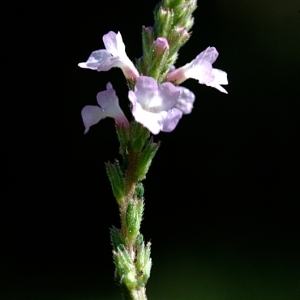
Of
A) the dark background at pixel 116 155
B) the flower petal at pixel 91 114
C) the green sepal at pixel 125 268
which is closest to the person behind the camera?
the green sepal at pixel 125 268

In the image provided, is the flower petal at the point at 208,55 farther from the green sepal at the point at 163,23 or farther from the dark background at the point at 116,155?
the dark background at the point at 116,155

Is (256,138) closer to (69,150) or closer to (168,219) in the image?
(168,219)

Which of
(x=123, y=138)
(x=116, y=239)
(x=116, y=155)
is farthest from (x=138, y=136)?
(x=116, y=155)

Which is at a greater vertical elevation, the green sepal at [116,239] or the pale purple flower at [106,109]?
the pale purple flower at [106,109]

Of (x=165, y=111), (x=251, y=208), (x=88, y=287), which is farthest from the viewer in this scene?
(x=251, y=208)

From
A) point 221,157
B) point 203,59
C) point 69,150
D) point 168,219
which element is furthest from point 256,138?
point 203,59

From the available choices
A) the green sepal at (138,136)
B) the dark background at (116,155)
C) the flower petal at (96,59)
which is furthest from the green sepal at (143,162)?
the dark background at (116,155)

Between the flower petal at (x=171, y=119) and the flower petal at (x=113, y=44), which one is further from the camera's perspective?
the flower petal at (x=113, y=44)
